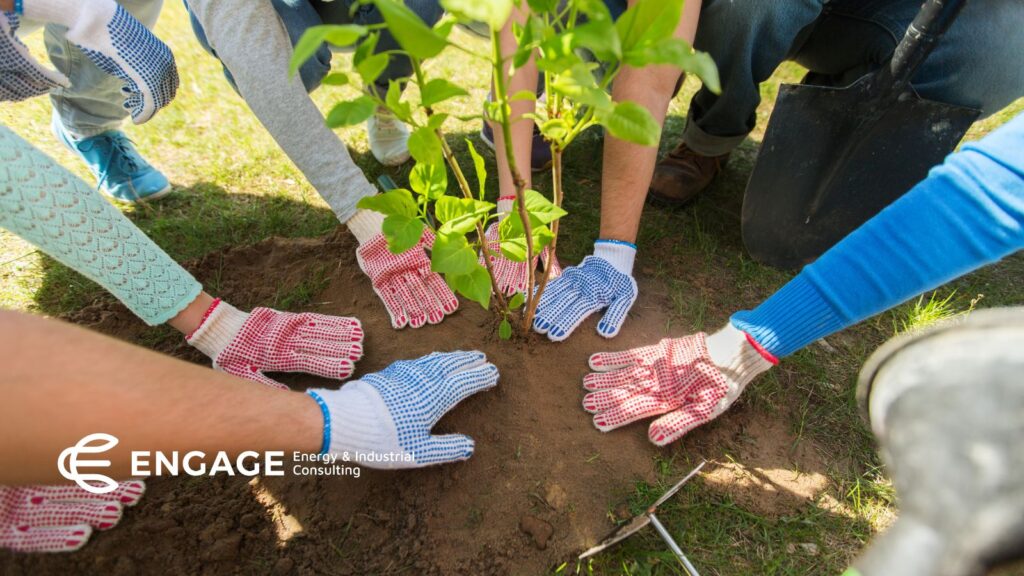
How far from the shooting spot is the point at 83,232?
1.20 m

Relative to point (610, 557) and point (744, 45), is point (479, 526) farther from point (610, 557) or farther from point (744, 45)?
point (744, 45)

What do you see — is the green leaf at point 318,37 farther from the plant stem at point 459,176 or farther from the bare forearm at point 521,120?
the bare forearm at point 521,120

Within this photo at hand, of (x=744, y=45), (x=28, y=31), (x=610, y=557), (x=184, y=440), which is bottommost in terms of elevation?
(x=610, y=557)

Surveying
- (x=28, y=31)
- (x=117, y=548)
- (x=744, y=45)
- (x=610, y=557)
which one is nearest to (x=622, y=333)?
(x=610, y=557)

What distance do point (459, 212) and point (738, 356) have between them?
772 mm

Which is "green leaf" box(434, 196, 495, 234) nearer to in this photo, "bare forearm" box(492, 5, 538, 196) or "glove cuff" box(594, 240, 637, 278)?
"bare forearm" box(492, 5, 538, 196)

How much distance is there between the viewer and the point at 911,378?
2.10ft

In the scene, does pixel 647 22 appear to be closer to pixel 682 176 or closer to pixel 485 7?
pixel 485 7

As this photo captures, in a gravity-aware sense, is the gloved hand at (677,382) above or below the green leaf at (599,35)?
below

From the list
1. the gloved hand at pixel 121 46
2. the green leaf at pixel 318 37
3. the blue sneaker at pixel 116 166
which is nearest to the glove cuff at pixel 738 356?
the green leaf at pixel 318 37

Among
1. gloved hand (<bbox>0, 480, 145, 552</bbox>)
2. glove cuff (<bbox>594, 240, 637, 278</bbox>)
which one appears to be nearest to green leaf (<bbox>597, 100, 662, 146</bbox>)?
glove cuff (<bbox>594, 240, 637, 278</bbox>)

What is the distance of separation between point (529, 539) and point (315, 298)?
3.30 ft

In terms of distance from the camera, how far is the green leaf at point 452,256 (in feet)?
3.26

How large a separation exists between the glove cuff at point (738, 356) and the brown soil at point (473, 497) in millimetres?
176
